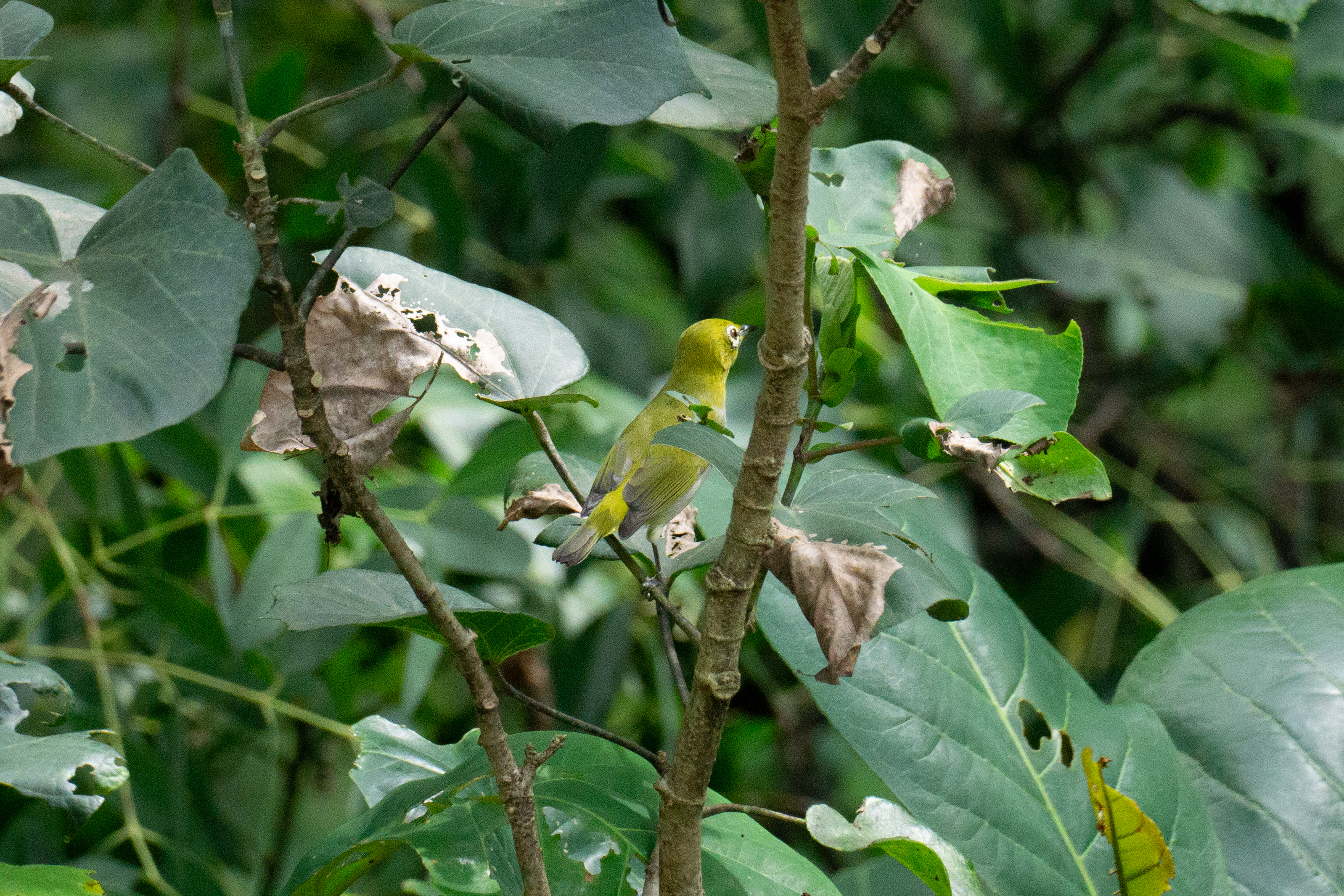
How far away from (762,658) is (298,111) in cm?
140

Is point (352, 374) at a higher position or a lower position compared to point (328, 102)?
lower

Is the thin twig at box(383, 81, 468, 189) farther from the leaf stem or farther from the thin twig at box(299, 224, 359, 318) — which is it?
the leaf stem

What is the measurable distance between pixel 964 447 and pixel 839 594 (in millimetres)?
84

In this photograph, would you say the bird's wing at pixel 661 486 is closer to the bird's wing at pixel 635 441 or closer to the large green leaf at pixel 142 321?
the bird's wing at pixel 635 441

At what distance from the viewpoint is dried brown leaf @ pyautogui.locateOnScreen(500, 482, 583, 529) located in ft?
1.68

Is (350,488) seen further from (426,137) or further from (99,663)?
(99,663)

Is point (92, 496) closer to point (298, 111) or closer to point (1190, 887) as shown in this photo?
point (298, 111)

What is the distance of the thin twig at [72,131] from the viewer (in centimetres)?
36

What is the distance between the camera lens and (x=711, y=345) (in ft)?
2.62

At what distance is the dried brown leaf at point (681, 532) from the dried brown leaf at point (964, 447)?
274 mm

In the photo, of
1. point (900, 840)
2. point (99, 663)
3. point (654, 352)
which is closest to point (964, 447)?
point (900, 840)

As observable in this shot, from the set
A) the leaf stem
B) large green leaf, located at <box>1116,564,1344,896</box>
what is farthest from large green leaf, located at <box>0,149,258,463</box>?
the leaf stem

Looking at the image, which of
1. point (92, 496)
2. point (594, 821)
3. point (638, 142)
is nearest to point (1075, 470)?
point (594, 821)

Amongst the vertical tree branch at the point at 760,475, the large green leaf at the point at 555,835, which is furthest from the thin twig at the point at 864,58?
the large green leaf at the point at 555,835
